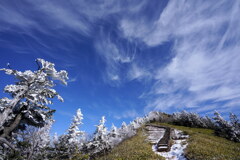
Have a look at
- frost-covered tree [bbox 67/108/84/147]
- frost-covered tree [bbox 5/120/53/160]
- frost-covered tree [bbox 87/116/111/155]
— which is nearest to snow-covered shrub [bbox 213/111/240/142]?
frost-covered tree [bbox 87/116/111/155]

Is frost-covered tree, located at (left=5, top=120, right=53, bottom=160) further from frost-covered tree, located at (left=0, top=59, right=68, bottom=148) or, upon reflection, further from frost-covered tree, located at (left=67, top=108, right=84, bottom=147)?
frost-covered tree, located at (left=67, top=108, right=84, bottom=147)

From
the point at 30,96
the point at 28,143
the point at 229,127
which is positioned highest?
the point at 229,127

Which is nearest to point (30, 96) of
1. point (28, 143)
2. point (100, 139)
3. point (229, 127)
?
point (28, 143)

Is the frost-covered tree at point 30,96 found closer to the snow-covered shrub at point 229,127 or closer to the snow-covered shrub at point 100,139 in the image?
the snow-covered shrub at point 100,139

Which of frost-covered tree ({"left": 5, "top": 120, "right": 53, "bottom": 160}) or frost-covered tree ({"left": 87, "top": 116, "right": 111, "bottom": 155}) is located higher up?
frost-covered tree ({"left": 87, "top": 116, "right": 111, "bottom": 155})

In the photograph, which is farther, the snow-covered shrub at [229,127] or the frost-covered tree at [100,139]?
the snow-covered shrub at [229,127]

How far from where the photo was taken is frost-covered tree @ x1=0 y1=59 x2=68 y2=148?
23.2ft

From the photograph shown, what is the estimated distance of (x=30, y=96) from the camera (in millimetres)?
7672

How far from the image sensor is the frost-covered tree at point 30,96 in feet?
23.2

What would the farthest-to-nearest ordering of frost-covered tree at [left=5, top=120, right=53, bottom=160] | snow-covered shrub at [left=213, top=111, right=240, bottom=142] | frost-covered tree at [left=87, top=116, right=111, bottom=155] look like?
snow-covered shrub at [left=213, top=111, right=240, bottom=142] < frost-covered tree at [left=87, top=116, right=111, bottom=155] < frost-covered tree at [left=5, top=120, right=53, bottom=160]

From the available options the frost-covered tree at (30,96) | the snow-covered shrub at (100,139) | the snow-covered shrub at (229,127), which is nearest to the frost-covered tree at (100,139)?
the snow-covered shrub at (100,139)

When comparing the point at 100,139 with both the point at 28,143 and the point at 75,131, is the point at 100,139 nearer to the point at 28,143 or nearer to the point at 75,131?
the point at 75,131

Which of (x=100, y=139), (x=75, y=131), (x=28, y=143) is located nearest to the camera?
(x=28, y=143)

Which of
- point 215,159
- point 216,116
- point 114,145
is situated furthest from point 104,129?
point 216,116
